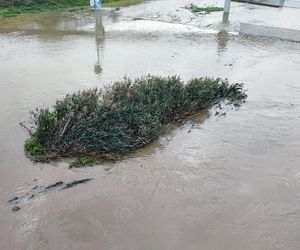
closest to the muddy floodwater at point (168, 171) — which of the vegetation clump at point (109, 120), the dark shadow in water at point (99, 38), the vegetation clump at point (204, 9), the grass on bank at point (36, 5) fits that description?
the dark shadow in water at point (99, 38)

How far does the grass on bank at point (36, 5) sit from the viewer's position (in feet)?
63.1

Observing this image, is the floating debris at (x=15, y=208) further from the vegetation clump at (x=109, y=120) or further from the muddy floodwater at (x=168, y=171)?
the vegetation clump at (x=109, y=120)

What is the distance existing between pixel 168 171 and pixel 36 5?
50.8ft

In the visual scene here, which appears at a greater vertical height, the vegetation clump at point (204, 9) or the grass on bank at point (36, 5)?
the grass on bank at point (36, 5)

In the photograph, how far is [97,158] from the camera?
7.72 meters

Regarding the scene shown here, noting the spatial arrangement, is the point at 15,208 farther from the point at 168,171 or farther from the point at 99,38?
the point at 99,38

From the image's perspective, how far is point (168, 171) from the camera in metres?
7.48

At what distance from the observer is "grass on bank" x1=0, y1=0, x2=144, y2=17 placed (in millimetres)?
19234

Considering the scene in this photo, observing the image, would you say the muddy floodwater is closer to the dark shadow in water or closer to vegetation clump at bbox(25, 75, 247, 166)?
the dark shadow in water

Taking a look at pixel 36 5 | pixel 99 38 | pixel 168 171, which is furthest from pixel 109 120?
pixel 36 5

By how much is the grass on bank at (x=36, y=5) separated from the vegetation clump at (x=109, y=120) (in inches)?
463

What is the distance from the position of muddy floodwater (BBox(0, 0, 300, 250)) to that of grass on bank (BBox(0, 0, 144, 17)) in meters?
5.74

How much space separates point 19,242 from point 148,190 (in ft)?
7.01

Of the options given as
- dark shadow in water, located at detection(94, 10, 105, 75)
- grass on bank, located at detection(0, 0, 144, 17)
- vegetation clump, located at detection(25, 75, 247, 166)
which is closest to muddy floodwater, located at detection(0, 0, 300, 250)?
dark shadow in water, located at detection(94, 10, 105, 75)
